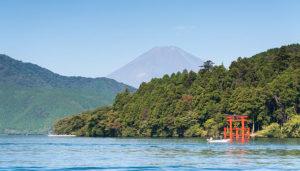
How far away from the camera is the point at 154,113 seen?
567 feet

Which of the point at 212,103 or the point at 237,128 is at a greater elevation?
the point at 212,103

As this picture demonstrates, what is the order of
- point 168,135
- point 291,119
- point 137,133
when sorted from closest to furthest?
point 291,119
point 168,135
point 137,133

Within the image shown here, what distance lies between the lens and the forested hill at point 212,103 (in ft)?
477

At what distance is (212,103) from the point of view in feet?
520

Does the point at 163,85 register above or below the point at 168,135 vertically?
above

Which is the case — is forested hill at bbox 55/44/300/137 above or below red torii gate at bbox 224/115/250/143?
above

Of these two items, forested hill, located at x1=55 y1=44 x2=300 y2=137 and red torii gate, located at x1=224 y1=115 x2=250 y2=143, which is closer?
red torii gate, located at x1=224 y1=115 x2=250 y2=143

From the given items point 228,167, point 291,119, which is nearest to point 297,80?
point 291,119

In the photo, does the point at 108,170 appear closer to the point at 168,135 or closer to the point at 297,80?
the point at 297,80

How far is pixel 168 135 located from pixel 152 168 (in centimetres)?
11131

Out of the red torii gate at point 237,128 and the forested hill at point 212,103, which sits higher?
the forested hill at point 212,103

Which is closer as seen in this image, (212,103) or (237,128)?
(237,128)

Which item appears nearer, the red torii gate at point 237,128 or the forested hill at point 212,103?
the red torii gate at point 237,128

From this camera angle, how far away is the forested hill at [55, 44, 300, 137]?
146 meters
